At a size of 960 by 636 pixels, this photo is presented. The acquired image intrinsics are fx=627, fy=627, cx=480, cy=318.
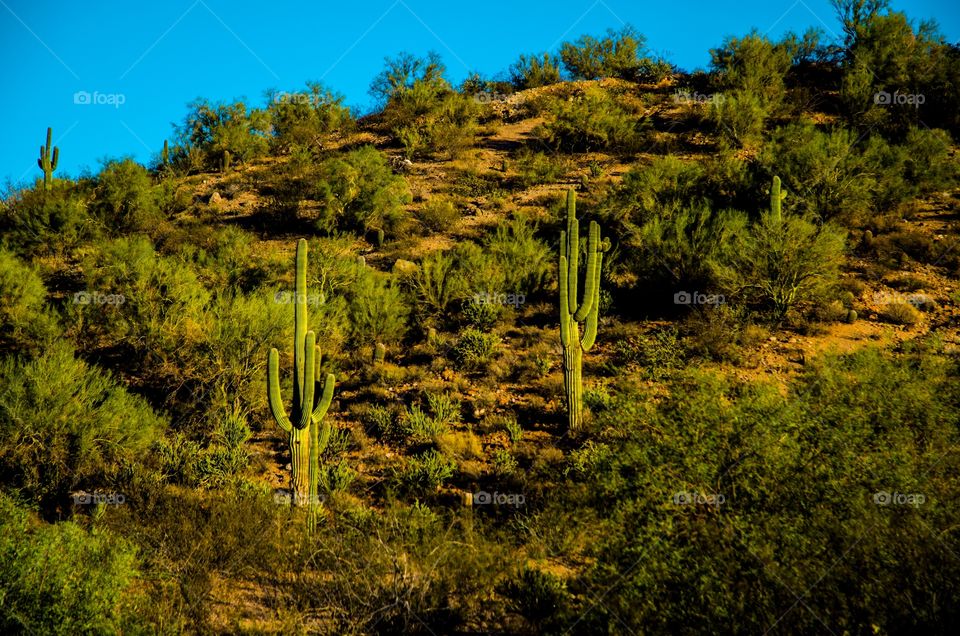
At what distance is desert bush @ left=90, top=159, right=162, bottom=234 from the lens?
2195 cm

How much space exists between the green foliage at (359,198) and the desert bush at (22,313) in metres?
8.41

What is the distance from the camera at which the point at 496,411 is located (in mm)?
13141

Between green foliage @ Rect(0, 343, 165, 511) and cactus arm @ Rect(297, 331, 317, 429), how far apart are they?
3.94 m

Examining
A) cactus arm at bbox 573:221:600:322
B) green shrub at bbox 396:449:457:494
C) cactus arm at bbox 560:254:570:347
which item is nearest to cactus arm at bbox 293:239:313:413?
green shrub at bbox 396:449:457:494

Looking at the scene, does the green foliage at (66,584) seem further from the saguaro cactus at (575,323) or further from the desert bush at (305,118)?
the desert bush at (305,118)

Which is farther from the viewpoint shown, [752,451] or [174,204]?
[174,204]

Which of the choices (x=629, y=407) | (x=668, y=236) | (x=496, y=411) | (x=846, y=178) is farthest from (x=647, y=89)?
(x=629, y=407)

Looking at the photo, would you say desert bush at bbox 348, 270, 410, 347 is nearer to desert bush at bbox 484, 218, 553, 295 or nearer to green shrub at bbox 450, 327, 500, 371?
green shrub at bbox 450, 327, 500, 371

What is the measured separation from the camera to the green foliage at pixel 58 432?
34.3 ft

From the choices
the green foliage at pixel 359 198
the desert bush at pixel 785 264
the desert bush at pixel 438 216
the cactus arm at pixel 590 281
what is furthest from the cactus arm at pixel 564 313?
the green foliage at pixel 359 198

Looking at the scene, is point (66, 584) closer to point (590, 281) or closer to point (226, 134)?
point (590, 281)

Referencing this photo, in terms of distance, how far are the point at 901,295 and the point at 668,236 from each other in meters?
5.83

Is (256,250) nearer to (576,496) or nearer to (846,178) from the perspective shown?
(576,496)

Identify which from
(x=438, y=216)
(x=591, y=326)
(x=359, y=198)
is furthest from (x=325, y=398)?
(x=359, y=198)
